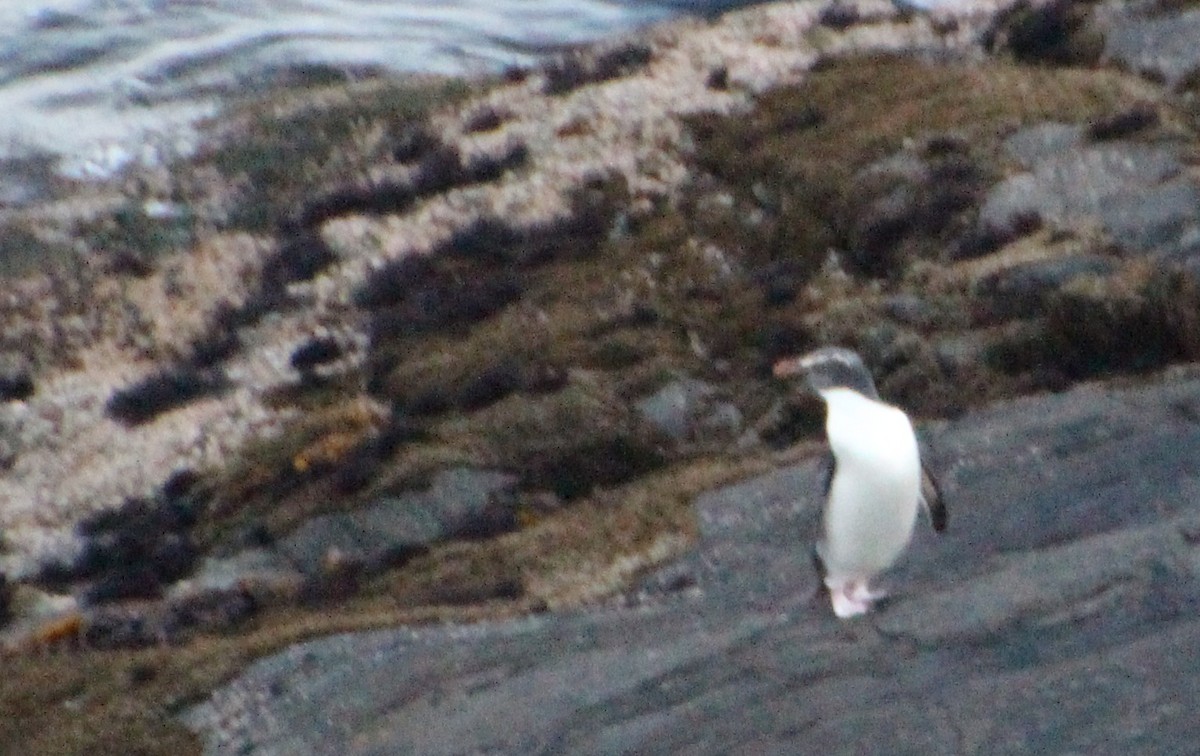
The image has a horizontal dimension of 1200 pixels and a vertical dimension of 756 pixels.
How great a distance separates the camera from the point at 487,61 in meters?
→ 39.0

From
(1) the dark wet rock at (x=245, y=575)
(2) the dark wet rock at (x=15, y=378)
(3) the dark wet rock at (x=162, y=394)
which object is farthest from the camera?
(2) the dark wet rock at (x=15, y=378)

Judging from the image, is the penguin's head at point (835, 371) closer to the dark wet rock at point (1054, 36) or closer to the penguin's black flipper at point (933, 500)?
the penguin's black flipper at point (933, 500)

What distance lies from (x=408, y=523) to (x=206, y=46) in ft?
83.0

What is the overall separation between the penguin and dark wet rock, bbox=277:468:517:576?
4676 mm

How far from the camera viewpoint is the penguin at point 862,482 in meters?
12.4

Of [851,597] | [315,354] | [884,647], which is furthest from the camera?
[315,354]

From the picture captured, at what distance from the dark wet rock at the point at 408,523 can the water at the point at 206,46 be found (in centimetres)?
1691

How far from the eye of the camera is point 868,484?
12359mm

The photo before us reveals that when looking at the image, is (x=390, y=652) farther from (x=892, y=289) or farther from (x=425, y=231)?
(x=425, y=231)

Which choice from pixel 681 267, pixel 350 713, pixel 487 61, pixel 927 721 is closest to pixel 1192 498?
pixel 927 721

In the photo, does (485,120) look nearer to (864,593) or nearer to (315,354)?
(315,354)

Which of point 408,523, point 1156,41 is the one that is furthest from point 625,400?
point 1156,41

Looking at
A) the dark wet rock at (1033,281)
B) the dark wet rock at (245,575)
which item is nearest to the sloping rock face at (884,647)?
the dark wet rock at (1033,281)

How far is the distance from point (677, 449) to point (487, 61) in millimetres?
22166
